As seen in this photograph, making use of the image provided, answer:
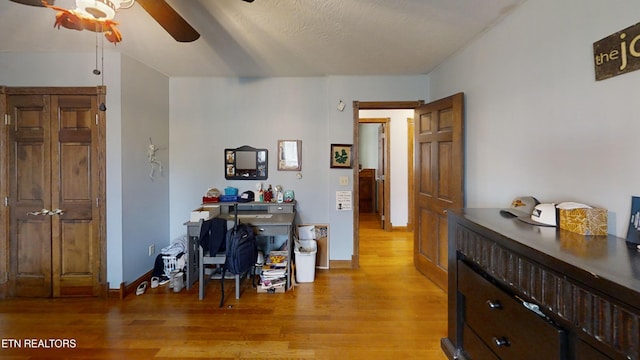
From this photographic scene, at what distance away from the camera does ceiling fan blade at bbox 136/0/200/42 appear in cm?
146

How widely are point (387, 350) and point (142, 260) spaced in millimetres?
2715

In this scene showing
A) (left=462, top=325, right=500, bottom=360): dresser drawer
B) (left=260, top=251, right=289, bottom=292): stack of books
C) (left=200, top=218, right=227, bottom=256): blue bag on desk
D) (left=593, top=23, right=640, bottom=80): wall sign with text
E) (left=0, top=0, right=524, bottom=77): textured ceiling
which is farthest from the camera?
(left=260, top=251, right=289, bottom=292): stack of books

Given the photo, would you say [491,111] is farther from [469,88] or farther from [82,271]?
[82,271]

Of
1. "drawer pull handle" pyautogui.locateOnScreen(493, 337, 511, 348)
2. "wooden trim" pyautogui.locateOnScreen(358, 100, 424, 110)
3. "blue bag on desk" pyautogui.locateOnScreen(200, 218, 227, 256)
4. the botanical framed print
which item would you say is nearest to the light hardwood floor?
"blue bag on desk" pyautogui.locateOnScreen(200, 218, 227, 256)

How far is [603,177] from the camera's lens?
4.28ft

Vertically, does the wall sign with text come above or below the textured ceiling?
below

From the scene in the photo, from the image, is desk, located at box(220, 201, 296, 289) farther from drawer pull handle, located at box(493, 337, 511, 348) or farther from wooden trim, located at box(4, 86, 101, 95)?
drawer pull handle, located at box(493, 337, 511, 348)

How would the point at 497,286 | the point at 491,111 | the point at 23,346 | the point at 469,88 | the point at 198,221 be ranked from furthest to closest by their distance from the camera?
the point at 198,221, the point at 469,88, the point at 491,111, the point at 23,346, the point at 497,286

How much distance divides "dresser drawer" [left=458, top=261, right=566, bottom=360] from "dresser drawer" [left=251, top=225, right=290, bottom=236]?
174cm

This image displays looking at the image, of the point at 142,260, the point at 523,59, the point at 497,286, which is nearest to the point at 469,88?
the point at 523,59

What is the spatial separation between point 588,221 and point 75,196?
12.9 feet

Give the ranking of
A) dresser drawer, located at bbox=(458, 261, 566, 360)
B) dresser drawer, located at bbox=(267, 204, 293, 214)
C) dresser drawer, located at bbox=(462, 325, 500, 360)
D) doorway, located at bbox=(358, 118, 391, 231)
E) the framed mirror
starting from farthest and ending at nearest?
doorway, located at bbox=(358, 118, 391, 231), the framed mirror, dresser drawer, located at bbox=(267, 204, 293, 214), dresser drawer, located at bbox=(462, 325, 500, 360), dresser drawer, located at bbox=(458, 261, 566, 360)

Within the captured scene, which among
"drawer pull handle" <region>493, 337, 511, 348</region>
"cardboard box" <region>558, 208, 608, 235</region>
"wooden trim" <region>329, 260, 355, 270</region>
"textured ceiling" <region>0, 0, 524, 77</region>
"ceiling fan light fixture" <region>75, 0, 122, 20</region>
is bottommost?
"wooden trim" <region>329, 260, 355, 270</region>

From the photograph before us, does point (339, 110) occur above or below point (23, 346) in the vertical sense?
above
